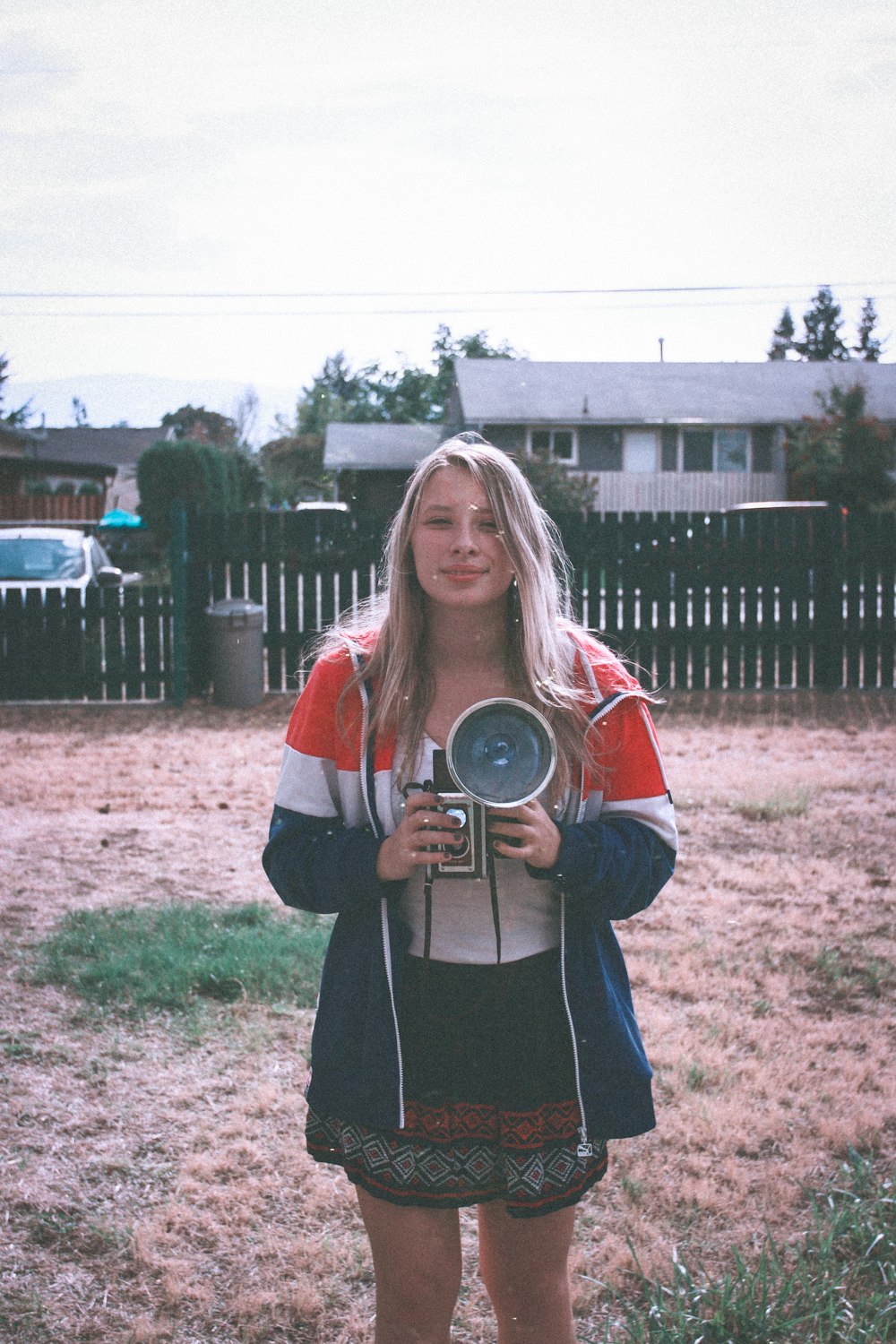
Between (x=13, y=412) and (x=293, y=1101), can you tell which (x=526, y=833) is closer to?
(x=293, y=1101)

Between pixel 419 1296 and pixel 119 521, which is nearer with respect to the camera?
pixel 419 1296

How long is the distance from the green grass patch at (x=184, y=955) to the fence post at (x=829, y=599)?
305 inches

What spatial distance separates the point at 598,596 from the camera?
37.7 ft

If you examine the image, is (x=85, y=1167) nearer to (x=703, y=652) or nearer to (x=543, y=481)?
(x=703, y=652)

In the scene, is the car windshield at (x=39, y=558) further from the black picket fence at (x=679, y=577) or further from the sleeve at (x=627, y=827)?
the sleeve at (x=627, y=827)

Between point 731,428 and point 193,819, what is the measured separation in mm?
28016

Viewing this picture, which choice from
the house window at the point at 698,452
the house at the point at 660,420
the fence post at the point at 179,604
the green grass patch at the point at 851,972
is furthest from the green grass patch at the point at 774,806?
the house window at the point at 698,452

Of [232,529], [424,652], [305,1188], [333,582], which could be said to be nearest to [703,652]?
[333,582]

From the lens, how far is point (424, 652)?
2.14 metres

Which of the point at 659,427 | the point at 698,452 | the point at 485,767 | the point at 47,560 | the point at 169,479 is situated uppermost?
the point at 659,427

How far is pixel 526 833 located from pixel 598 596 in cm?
979

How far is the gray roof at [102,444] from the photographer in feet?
216

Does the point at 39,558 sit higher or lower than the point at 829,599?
higher

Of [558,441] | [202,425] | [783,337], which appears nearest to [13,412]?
[202,425]
